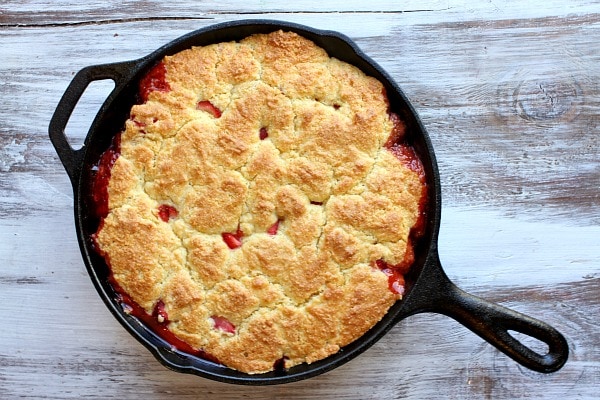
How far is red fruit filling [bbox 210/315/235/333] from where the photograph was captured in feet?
6.91

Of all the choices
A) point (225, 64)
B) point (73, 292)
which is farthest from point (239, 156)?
point (73, 292)

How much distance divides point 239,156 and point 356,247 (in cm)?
44

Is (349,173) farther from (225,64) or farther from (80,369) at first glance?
(80,369)

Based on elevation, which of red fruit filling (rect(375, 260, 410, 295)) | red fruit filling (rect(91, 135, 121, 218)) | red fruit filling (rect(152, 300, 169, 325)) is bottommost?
red fruit filling (rect(152, 300, 169, 325))

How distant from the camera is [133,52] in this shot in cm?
249

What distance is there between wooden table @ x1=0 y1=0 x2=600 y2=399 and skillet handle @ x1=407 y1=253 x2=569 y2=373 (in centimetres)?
39

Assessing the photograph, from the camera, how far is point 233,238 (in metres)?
2.11

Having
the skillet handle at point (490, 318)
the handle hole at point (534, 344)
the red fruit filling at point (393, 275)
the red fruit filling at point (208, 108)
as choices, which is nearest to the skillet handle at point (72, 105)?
the red fruit filling at point (208, 108)

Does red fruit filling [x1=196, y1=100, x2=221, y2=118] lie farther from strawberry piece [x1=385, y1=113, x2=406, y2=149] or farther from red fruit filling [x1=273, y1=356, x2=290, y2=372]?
red fruit filling [x1=273, y1=356, x2=290, y2=372]

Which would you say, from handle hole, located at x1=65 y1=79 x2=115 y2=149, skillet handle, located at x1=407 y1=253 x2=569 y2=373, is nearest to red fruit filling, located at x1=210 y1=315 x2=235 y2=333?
skillet handle, located at x1=407 y1=253 x2=569 y2=373

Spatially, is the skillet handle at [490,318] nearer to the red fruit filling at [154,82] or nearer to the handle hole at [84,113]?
the red fruit filling at [154,82]

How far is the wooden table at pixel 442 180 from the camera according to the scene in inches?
96.5

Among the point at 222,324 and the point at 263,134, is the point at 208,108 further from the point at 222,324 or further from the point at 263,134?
the point at 222,324

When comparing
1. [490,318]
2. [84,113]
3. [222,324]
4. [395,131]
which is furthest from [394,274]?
[84,113]
